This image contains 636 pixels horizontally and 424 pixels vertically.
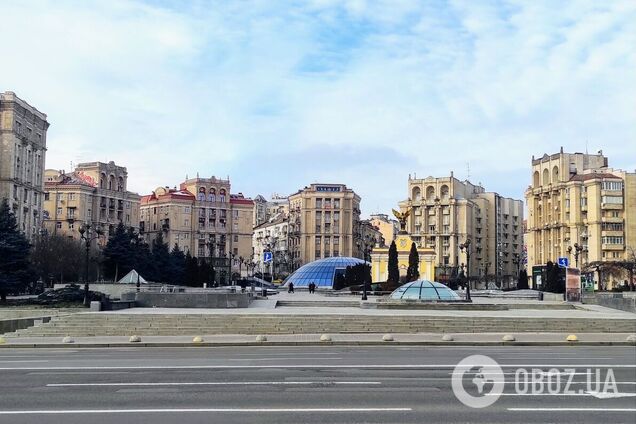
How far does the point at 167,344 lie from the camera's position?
21.3 meters

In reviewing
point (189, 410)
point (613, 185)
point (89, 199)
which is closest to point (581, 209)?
point (613, 185)

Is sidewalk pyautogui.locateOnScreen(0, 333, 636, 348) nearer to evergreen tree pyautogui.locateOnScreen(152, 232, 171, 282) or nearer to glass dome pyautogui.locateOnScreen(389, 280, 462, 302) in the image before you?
glass dome pyautogui.locateOnScreen(389, 280, 462, 302)

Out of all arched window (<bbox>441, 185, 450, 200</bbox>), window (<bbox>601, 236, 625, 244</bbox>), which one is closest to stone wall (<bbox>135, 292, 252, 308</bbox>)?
window (<bbox>601, 236, 625, 244</bbox>)

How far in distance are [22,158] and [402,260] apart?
44130 mm

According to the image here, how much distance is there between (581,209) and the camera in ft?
300

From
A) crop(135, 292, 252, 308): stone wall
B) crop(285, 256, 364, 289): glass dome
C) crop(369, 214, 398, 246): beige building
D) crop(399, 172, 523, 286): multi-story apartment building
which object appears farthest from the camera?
crop(369, 214, 398, 246): beige building

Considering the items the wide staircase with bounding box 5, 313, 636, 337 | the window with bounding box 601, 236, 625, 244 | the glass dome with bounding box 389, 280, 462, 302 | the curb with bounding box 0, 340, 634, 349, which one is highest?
the window with bounding box 601, 236, 625, 244

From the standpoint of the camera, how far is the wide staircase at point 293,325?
2558cm

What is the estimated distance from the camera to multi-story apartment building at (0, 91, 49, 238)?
72688mm

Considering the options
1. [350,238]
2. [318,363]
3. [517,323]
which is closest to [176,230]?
[350,238]

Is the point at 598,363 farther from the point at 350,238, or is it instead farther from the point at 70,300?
the point at 350,238

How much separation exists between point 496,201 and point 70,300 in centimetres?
10241

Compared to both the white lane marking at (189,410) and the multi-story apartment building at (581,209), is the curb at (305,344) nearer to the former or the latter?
the white lane marking at (189,410)

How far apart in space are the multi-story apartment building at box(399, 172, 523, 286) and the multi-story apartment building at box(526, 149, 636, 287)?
13.8 m
